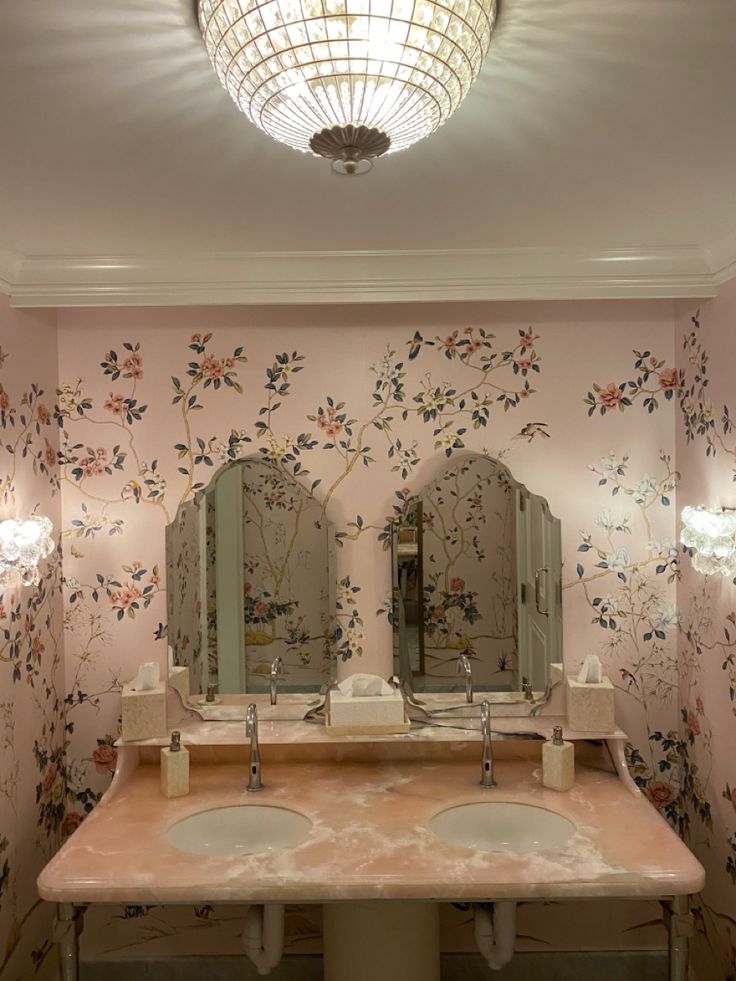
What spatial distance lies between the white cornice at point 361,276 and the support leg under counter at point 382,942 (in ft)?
5.55

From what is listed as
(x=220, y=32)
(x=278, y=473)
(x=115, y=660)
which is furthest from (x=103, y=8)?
(x=115, y=660)

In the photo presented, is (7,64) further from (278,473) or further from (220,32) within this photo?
(278,473)

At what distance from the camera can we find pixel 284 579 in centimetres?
259

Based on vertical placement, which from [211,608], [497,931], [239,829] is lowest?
[497,931]

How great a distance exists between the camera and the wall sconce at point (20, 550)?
84.3 inches

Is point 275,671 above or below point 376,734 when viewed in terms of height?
Result: above

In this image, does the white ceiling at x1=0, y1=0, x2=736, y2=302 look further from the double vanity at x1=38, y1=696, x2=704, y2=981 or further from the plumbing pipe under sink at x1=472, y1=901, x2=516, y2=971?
the plumbing pipe under sink at x1=472, y1=901, x2=516, y2=971

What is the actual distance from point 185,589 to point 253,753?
0.59 m

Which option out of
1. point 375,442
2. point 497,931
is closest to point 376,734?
point 497,931

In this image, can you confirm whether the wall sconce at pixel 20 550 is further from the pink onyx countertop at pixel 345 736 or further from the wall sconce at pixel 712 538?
the wall sconce at pixel 712 538

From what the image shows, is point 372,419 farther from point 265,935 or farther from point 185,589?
point 265,935

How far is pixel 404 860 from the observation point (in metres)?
1.88

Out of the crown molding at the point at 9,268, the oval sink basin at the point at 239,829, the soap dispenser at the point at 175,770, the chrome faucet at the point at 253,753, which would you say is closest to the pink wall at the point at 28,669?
the crown molding at the point at 9,268

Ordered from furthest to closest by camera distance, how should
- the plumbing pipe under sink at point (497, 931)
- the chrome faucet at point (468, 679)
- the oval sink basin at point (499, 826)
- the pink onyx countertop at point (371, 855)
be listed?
the chrome faucet at point (468, 679), the oval sink basin at point (499, 826), the plumbing pipe under sink at point (497, 931), the pink onyx countertop at point (371, 855)
